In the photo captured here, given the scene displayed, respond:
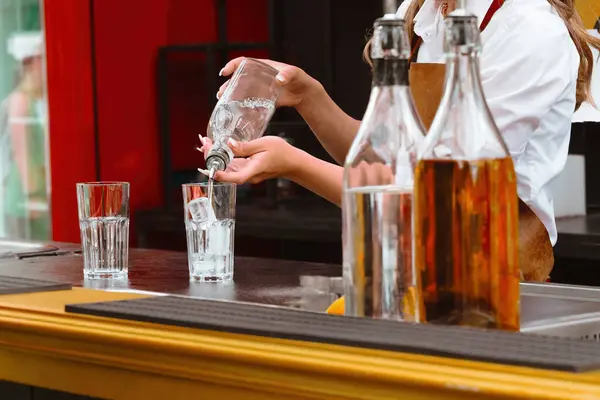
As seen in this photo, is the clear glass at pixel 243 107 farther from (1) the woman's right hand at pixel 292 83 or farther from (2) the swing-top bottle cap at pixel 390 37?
(2) the swing-top bottle cap at pixel 390 37

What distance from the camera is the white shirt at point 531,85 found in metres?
1.94

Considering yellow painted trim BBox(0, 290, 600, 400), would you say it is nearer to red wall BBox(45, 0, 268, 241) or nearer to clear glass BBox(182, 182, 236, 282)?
clear glass BBox(182, 182, 236, 282)

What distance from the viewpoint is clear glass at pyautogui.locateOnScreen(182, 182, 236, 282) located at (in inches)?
62.5

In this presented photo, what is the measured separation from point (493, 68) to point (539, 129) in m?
0.17

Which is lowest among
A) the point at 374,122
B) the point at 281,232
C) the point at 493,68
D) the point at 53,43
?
the point at 281,232

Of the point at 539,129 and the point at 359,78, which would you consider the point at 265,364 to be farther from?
the point at 359,78

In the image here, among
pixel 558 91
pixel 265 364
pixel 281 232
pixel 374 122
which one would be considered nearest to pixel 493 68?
pixel 558 91

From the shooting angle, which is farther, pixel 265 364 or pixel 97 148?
pixel 97 148

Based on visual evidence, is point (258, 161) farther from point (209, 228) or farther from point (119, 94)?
point (119, 94)

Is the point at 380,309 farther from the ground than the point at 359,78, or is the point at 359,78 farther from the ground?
the point at 359,78

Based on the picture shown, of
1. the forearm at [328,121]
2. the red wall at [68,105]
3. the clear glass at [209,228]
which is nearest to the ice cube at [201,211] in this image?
the clear glass at [209,228]

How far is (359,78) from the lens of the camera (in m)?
4.24

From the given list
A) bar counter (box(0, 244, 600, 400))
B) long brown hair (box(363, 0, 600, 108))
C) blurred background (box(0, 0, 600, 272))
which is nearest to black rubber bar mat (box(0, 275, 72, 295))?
bar counter (box(0, 244, 600, 400))

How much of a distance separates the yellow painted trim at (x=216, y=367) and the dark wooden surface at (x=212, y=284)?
0.55 ft
